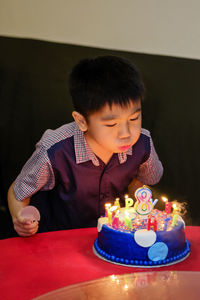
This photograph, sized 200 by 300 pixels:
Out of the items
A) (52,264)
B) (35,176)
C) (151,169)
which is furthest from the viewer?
(151,169)

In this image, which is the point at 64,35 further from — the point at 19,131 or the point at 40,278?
the point at 40,278

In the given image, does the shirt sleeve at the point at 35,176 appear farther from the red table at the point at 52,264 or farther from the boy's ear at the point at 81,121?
the red table at the point at 52,264

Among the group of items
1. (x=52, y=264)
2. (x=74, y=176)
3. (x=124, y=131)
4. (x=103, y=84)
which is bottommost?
(x=52, y=264)

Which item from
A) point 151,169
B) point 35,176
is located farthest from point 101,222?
point 151,169

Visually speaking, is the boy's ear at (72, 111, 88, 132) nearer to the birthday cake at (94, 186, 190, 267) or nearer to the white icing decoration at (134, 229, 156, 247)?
the birthday cake at (94, 186, 190, 267)

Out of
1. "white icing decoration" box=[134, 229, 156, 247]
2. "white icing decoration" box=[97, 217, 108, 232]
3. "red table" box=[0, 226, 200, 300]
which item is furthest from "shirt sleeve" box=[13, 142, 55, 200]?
"white icing decoration" box=[134, 229, 156, 247]

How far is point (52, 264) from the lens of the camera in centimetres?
94

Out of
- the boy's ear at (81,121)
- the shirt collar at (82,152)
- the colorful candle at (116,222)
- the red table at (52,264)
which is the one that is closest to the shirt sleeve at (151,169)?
the shirt collar at (82,152)

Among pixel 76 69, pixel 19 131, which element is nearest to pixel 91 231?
pixel 76 69

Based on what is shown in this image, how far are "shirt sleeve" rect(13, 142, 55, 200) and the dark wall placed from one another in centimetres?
41

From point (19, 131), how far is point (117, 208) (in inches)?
35.1

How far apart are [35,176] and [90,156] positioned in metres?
0.22

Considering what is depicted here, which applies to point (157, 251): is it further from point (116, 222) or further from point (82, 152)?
point (82, 152)

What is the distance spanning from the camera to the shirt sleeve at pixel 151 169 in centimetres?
166
